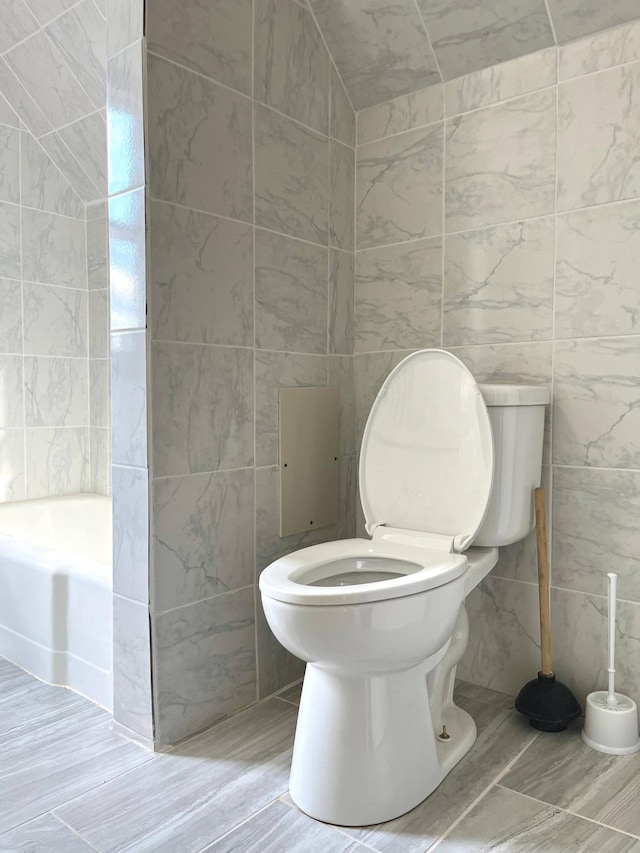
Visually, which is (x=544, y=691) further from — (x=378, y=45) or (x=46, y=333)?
(x=46, y=333)

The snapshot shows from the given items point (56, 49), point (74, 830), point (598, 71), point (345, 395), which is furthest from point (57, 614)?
point (598, 71)

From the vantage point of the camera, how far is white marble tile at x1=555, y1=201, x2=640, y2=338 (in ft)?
5.29

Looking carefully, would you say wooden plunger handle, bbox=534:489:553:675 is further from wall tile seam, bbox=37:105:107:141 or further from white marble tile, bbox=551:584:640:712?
wall tile seam, bbox=37:105:107:141

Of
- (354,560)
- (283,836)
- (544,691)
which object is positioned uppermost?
(354,560)

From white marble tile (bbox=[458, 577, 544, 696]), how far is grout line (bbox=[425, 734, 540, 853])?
22cm

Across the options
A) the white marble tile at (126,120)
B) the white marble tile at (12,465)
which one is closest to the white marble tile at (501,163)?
the white marble tile at (126,120)

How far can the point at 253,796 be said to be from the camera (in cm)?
139

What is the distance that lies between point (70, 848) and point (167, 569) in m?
0.57

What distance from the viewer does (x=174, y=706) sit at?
160 centimetres

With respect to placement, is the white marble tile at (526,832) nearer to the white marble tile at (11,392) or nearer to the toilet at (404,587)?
the toilet at (404,587)

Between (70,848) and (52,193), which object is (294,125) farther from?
(70,848)

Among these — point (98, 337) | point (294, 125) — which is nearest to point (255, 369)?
point (294, 125)

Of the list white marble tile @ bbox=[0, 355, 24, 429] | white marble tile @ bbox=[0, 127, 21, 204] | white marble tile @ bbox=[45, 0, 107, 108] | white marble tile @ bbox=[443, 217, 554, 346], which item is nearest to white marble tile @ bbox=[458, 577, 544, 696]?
white marble tile @ bbox=[443, 217, 554, 346]

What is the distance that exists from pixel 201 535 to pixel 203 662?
1.04 feet
